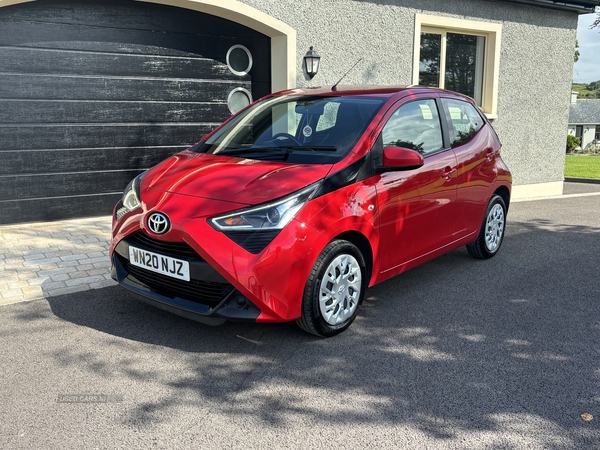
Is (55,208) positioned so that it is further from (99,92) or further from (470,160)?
(470,160)

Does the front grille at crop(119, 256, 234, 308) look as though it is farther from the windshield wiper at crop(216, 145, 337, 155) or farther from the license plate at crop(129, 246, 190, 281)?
the windshield wiper at crop(216, 145, 337, 155)

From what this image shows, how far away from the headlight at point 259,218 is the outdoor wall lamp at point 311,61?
5063mm

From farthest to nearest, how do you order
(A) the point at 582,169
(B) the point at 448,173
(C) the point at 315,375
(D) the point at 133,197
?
(A) the point at 582,169 < (B) the point at 448,173 < (D) the point at 133,197 < (C) the point at 315,375

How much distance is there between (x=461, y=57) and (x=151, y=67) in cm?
587

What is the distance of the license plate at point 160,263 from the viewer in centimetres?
346

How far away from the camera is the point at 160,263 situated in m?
3.56

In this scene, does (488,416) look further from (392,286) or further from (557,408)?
(392,286)

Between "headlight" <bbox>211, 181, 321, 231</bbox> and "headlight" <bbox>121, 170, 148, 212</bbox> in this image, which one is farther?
"headlight" <bbox>121, 170, 148, 212</bbox>

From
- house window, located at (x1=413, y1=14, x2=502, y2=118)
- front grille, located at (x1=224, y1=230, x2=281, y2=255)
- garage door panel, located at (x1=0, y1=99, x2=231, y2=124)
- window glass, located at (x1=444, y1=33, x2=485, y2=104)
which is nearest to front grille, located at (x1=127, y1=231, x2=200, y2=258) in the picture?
front grille, located at (x1=224, y1=230, x2=281, y2=255)

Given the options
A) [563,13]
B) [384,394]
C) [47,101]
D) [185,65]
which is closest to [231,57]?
[185,65]

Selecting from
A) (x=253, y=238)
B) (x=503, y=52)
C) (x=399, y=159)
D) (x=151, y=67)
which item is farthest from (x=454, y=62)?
(x=253, y=238)

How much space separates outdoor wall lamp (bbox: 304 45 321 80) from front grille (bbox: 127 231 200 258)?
5052 mm

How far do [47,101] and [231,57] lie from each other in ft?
8.58

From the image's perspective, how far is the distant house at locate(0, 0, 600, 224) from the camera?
691 centimetres
